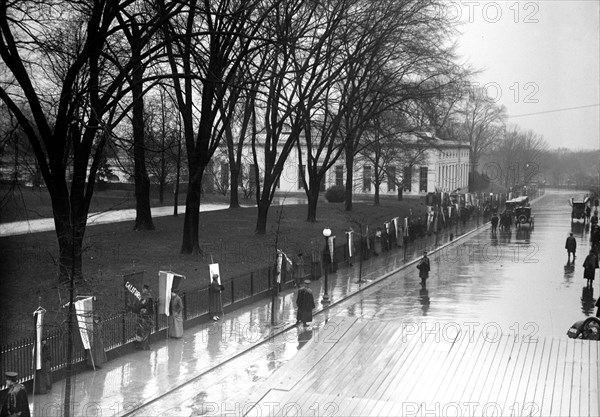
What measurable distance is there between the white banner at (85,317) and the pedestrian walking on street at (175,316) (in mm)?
3231

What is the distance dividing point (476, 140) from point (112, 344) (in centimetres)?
6667

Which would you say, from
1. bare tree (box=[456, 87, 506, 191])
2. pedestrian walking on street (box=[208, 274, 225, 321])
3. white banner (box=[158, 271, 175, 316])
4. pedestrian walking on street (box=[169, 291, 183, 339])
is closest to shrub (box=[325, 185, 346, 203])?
bare tree (box=[456, 87, 506, 191])

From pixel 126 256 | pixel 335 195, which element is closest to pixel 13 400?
pixel 126 256

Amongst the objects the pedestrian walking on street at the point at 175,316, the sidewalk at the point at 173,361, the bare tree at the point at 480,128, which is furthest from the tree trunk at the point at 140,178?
the bare tree at the point at 480,128

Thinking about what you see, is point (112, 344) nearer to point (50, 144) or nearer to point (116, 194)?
point (50, 144)

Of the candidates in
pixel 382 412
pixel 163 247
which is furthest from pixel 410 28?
pixel 382 412

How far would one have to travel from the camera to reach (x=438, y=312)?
23906mm

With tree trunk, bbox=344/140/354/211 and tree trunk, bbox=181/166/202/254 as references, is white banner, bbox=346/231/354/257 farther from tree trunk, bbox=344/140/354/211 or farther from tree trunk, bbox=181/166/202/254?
tree trunk, bbox=344/140/354/211

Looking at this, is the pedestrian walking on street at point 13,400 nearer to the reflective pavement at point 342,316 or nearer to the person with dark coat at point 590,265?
the reflective pavement at point 342,316

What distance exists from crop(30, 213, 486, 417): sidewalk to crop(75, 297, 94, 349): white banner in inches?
29.4

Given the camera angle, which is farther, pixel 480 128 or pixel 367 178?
pixel 480 128

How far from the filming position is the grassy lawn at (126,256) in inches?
778

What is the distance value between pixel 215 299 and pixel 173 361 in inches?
179

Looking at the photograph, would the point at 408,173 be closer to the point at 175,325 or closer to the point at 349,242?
the point at 349,242
